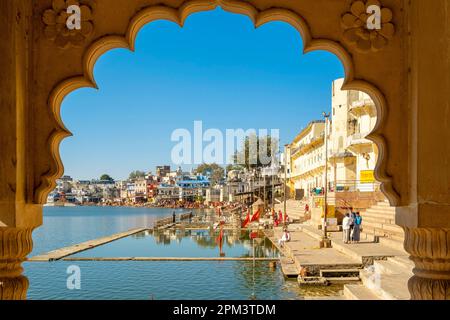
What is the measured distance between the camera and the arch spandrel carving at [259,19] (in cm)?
270

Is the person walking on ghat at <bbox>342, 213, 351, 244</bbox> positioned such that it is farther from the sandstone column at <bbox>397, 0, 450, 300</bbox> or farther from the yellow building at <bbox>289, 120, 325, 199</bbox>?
the yellow building at <bbox>289, 120, 325, 199</bbox>

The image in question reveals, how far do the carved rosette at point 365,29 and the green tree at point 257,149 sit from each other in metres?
62.2

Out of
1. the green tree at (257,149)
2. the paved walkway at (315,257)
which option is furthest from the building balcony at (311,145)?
the paved walkway at (315,257)

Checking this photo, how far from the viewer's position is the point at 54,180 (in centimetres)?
274

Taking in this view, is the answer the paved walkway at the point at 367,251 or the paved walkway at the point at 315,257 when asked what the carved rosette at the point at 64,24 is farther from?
the paved walkway at the point at 315,257

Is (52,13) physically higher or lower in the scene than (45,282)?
higher

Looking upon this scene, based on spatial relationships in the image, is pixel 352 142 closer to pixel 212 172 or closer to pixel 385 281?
pixel 385 281

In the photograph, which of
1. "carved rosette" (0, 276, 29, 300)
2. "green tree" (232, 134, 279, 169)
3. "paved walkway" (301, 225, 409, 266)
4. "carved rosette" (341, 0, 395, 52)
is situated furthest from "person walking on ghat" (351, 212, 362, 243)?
"green tree" (232, 134, 279, 169)

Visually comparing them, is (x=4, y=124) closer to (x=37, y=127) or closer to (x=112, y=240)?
(x=37, y=127)

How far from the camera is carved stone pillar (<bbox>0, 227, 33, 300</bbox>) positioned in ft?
8.32

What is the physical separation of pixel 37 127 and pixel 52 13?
686 millimetres
